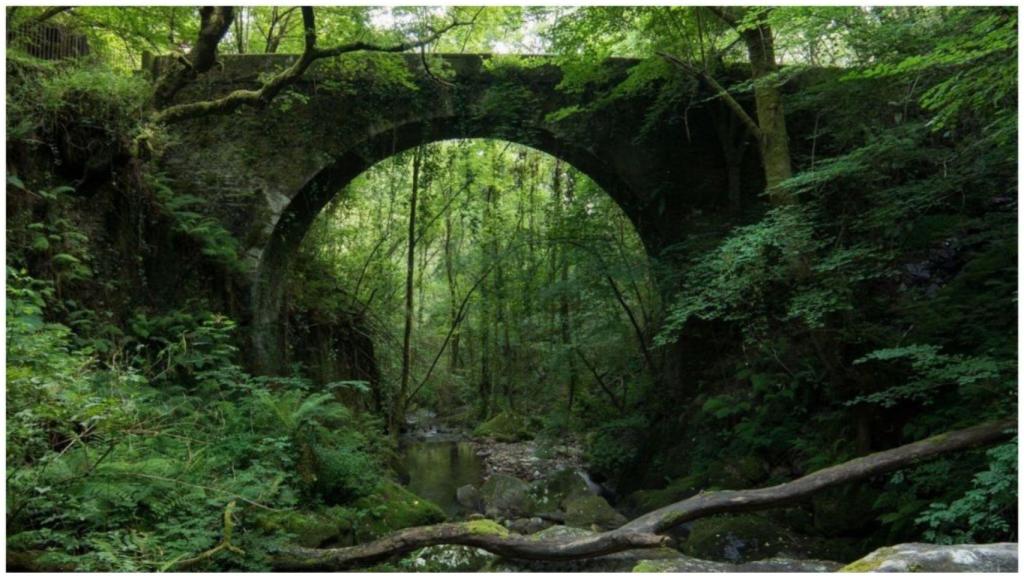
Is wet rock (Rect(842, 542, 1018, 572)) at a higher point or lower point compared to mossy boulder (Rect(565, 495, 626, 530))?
higher

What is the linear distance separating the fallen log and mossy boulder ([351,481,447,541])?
41.7 inches

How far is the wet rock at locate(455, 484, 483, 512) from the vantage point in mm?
9117

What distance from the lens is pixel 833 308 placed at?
5.78m

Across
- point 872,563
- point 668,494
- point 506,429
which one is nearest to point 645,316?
point 668,494

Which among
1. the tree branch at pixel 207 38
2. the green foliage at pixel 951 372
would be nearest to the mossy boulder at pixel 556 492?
the green foliage at pixel 951 372

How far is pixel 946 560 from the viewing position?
2.84m

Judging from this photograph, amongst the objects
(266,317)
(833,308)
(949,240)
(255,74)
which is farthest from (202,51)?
(949,240)

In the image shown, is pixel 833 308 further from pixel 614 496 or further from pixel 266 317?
pixel 266 317

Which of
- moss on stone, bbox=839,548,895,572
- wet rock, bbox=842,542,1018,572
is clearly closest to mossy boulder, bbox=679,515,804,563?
moss on stone, bbox=839,548,895,572

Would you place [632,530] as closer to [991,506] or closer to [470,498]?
[991,506]

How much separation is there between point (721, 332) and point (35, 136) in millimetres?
8657

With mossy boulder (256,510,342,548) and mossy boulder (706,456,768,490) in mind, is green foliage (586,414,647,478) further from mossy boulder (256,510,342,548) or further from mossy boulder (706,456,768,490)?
mossy boulder (256,510,342,548)

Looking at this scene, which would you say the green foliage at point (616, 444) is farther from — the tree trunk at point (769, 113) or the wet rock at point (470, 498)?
the tree trunk at point (769, 113)

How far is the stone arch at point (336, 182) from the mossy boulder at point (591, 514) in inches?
156
